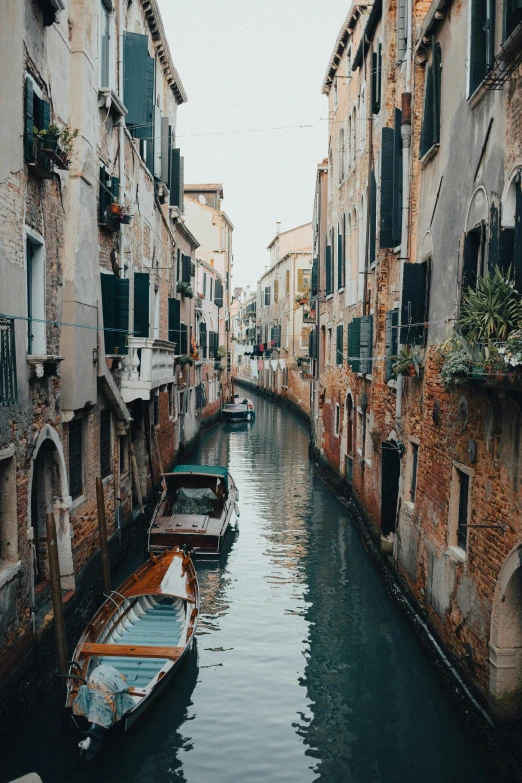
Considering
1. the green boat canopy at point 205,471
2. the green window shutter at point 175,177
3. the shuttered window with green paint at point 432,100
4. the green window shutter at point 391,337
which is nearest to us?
the shuttered window with green paint at point 432,100

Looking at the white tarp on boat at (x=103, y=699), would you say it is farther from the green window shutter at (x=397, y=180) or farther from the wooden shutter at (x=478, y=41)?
the green window shutter at (x=397, y=180)

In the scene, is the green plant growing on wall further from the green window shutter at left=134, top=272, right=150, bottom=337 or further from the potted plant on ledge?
the potted plant on ledge

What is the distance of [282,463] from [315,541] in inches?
406

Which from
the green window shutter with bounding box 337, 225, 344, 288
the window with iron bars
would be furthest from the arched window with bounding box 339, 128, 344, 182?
the window with iron bars

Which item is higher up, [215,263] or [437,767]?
[215,263]

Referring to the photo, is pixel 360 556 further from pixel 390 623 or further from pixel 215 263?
pixel 215 263

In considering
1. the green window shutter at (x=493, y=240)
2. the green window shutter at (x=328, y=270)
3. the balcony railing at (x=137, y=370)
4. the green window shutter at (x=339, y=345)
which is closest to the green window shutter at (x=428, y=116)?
the green window shutter at (x=493, y=240)

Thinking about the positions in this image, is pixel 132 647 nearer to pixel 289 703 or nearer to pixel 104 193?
pixel 289 703

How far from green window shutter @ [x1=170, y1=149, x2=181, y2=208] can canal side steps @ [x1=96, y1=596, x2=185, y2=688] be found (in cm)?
1183

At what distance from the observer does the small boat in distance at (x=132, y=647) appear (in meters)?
7.06

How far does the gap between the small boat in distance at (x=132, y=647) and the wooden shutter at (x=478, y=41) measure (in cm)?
657

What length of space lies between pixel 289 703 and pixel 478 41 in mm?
7064

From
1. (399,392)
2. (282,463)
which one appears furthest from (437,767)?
(282,463)

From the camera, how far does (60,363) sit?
9812mm
